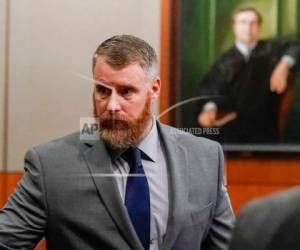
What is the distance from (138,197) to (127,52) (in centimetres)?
33

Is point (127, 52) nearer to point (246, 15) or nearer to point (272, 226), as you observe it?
point (246, 15)

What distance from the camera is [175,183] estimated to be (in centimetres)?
124

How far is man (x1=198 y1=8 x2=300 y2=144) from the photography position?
1397 mm

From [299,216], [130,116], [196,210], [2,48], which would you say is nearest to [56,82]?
[2,48]

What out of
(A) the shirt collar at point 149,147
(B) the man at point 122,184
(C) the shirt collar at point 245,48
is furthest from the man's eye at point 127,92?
(C) the shirt collar at point 245,48

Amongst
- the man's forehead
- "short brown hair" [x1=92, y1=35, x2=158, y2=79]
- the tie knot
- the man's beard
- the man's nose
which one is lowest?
the tie knot

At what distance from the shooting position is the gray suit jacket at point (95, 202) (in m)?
1.18

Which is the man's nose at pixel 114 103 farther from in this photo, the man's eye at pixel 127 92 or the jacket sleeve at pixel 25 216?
the jacket sleeve at pixel 25 216

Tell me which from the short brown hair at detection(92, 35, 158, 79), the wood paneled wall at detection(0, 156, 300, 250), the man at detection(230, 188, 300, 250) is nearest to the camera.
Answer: the man at detection(230, 188, 300, 250)

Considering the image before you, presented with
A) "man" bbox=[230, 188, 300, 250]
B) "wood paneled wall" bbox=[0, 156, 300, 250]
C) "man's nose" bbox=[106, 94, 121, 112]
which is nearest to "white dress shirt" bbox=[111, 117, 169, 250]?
"man's nose" bbox=[106, 94, 121, 112]

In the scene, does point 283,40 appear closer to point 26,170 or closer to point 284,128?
point 284,128

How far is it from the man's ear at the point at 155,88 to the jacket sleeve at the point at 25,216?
312 mm

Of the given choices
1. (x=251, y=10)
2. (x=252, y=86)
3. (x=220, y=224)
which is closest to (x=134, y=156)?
(x=220, y=224)

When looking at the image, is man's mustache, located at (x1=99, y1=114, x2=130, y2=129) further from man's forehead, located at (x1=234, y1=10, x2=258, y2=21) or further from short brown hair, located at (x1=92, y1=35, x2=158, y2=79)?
man's forehead, located at (x1=234, y1=10, x2=258, y2=21)
